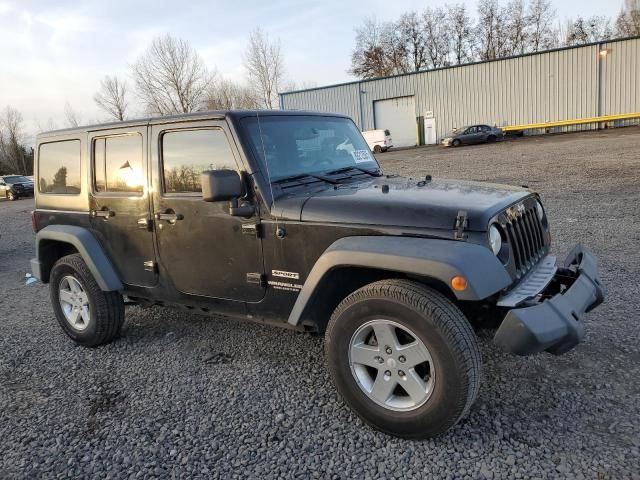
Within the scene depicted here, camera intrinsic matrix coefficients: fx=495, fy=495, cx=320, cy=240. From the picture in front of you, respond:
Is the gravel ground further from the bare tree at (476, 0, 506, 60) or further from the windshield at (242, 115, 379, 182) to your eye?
the bare tree at (476, 0, 506, 60)

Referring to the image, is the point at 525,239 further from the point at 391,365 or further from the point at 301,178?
the point at 301,178

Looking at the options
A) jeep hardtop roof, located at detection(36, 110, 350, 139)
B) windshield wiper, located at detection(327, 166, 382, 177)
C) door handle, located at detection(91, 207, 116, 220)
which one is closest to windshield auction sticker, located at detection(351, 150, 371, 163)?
windshield wiper, located at detection(327, 166, 382, 177)

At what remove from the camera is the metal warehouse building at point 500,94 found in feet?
108

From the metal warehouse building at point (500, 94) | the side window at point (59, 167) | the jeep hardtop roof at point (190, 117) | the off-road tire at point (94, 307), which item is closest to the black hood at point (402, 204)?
the jeep hardtop roof at point (190, 117)

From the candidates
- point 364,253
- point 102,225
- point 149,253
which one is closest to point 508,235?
point 364,253

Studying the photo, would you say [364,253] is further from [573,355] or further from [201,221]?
[573,355]

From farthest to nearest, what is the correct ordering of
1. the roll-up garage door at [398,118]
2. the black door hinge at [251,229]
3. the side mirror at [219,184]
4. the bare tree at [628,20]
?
the bare tree at [628,20], the roll-up garage door at [398,118], the black door hinge at [251,229], the side mirror at [219,184]

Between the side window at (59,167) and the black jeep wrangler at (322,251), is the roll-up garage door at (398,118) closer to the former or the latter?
the black jeep wrangler at (322,251)

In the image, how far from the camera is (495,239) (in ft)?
9.51

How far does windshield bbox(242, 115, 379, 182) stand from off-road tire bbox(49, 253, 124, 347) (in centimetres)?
210

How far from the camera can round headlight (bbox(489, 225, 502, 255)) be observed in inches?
112

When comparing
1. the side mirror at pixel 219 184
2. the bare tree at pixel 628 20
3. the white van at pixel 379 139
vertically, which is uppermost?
the bare tree at pixel 628 20

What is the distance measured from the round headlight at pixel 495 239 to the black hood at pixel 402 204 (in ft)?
0.33

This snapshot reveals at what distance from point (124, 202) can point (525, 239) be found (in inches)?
122
